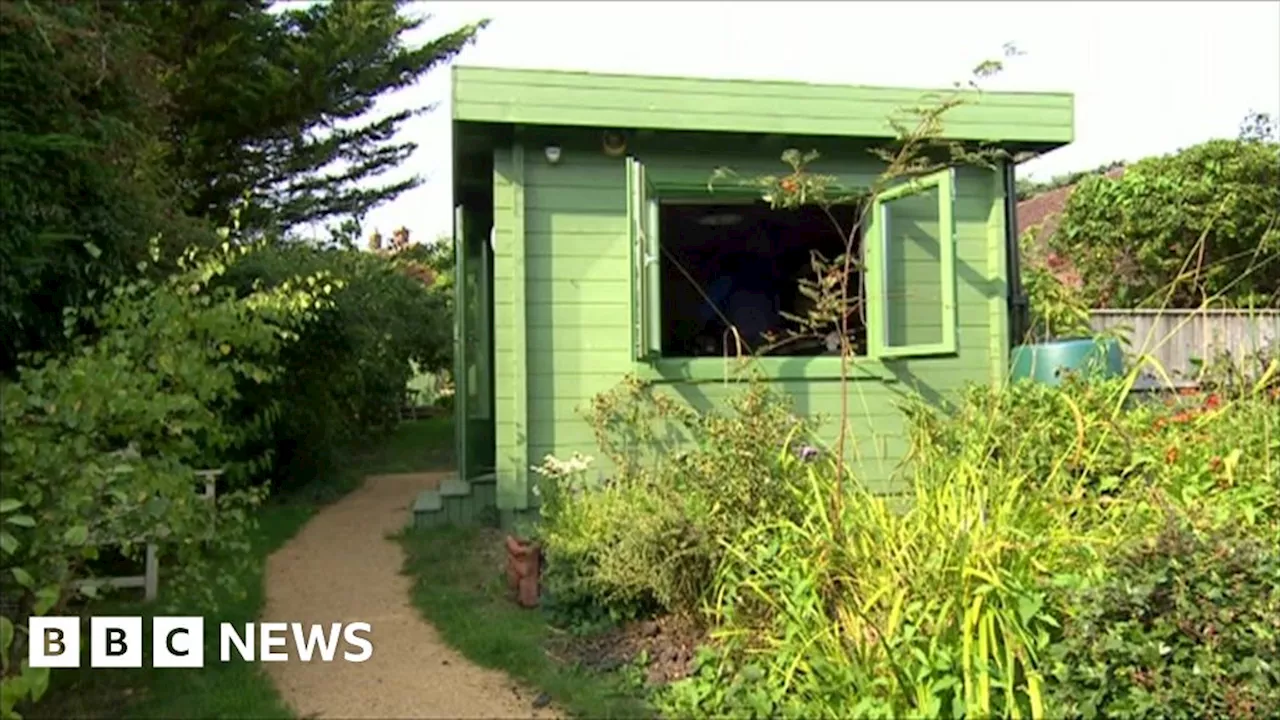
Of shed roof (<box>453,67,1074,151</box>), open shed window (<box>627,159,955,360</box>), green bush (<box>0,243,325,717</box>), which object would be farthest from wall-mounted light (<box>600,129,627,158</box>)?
green bush (<box>0,243,325,717</box>)

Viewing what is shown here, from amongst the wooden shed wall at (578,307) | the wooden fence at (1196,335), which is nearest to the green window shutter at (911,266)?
the wooden shed wall at (578,307)

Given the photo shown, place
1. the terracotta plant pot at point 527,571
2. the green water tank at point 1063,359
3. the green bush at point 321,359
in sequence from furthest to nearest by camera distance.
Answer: the green bush at point 321,359 → the green water tank at point 1063,359 → the terracotta plant pot at point 527,571

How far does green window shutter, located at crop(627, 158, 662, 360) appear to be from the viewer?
17.1 feet

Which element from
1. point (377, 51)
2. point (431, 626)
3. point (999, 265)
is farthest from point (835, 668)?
point (377, 51)

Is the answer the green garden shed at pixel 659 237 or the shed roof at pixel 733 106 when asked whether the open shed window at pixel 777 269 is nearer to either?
the green garden shed at pixel 659 237

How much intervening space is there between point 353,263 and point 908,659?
828cm

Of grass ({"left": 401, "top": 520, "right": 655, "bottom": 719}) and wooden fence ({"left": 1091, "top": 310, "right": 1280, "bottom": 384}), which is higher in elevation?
wooden fence ({"left": 1091, "top": 310, "right": 1280, "bottom": 384})

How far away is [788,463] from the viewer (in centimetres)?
401

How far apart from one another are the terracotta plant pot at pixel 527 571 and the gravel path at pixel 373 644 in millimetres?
493

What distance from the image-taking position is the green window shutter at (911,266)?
554 cm

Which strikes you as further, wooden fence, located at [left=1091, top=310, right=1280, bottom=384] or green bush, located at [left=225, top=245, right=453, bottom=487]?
green bush, located at [left=225, top=245, right=453, bottom=487]

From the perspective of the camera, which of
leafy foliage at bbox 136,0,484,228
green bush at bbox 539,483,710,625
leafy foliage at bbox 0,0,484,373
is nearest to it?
green bush at bbox 539,483,710,625

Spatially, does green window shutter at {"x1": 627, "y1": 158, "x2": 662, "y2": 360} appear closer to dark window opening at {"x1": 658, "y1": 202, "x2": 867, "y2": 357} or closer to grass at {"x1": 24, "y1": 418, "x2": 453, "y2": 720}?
grass at {"x1": 24, "y1": 418, "x2": 453, "y2": 720}

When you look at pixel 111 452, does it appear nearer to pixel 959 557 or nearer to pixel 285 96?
pixel 959 557
